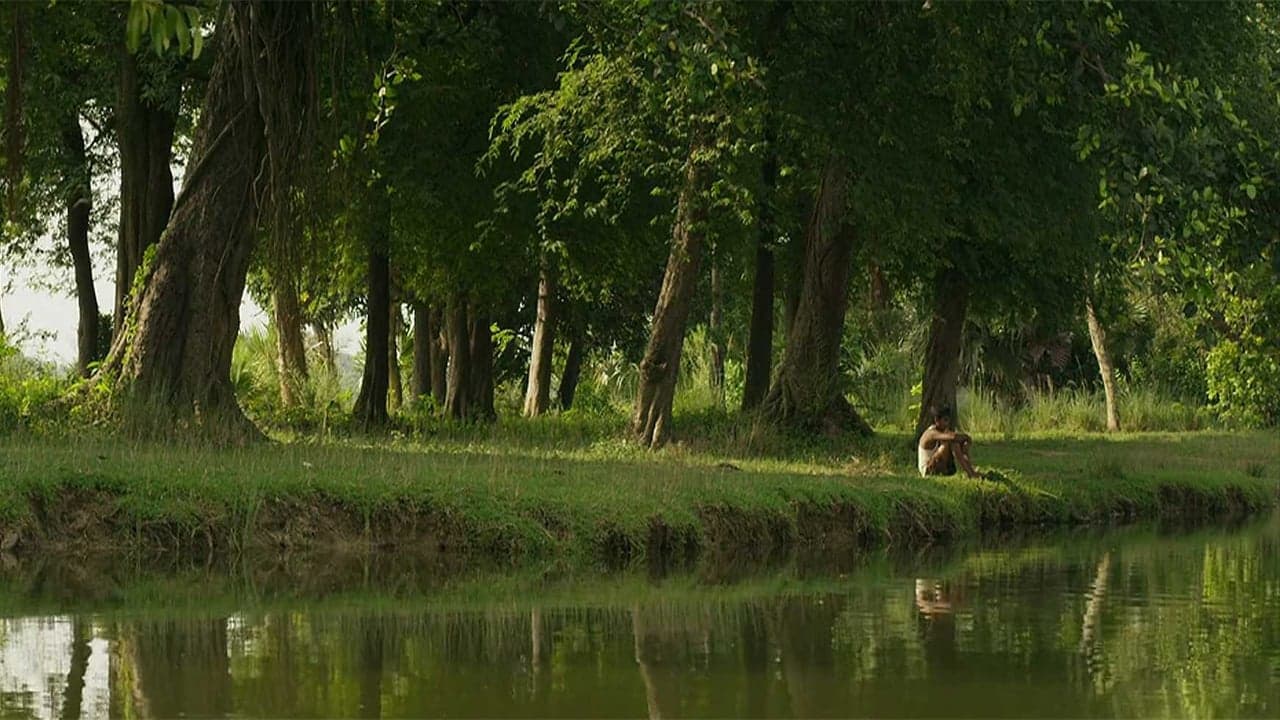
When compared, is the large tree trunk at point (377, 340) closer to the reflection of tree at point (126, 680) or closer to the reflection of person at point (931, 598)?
the reflection of person at point (931, 598)

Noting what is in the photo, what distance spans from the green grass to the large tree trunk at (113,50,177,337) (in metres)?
5.81

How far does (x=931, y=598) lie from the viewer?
16.4 meters

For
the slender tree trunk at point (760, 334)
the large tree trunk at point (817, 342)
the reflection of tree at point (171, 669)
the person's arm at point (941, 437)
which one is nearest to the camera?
the reflection of tree at point (171, 669)

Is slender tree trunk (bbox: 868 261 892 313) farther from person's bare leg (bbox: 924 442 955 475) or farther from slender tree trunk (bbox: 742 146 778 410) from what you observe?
person's bare leg (bbox: 924 442 955 475)

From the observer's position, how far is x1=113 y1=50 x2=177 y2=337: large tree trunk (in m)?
29.9

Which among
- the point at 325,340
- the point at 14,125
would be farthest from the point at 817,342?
the point at 325,340

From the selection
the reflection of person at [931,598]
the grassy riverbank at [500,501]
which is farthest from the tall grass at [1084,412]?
the reflection of person at [931,598]

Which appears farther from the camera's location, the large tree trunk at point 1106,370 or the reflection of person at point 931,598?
the large tree trunk at point 1106,370

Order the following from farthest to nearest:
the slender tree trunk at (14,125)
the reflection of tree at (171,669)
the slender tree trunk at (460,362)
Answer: the slender tree trunk at (460,362) → the slender tree trunk at (14,125) → the reflection of tree at (171,669)

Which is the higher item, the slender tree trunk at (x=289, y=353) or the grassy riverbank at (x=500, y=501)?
the slender tree trunk at (x=289, y=353)

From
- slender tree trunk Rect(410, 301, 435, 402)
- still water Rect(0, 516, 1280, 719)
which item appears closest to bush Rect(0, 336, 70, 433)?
still water Rect(0, 516, 1280, 719)

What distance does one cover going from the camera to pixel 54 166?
117 ft

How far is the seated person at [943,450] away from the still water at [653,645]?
5.57 m

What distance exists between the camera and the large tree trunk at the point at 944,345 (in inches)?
1209
